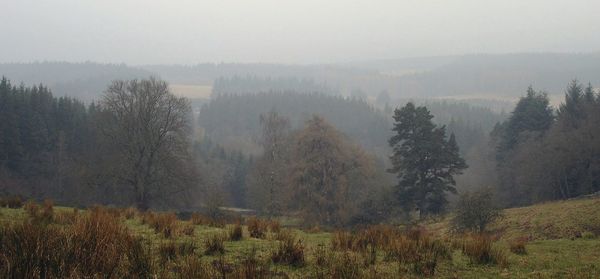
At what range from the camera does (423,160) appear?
39.6 m

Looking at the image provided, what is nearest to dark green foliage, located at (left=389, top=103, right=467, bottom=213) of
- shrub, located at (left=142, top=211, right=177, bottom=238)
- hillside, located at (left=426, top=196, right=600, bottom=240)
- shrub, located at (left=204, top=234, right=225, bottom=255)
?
hillside, located at (left=426, top=196, right=600, bottom=240)

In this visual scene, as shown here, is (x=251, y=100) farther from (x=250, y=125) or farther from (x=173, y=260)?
(x=173, y=260)

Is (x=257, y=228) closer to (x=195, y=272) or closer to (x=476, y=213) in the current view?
(x=195, y=272)

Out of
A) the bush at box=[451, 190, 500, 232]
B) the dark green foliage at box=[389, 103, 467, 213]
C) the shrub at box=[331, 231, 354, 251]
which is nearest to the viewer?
the shrub at box=[331, 231, 354, 251]

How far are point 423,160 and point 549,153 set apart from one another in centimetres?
1405

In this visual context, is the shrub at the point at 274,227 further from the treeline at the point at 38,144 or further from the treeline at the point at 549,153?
the treeline at the point at 549,153

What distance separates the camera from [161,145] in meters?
34.3

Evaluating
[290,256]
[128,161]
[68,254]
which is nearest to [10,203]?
[68,254]

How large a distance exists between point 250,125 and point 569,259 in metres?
140

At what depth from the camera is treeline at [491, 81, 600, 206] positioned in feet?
138

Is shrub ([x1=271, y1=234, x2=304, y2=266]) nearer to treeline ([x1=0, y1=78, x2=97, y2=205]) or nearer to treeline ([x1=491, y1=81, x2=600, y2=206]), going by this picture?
treeline ([x1=491, y1=81, x2=600, y2=206])

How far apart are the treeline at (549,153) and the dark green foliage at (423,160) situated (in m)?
10.9

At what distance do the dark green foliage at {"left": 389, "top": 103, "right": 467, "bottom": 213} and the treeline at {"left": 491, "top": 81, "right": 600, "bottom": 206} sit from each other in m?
10.9

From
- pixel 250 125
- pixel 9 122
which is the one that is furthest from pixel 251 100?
pixel 9 122
